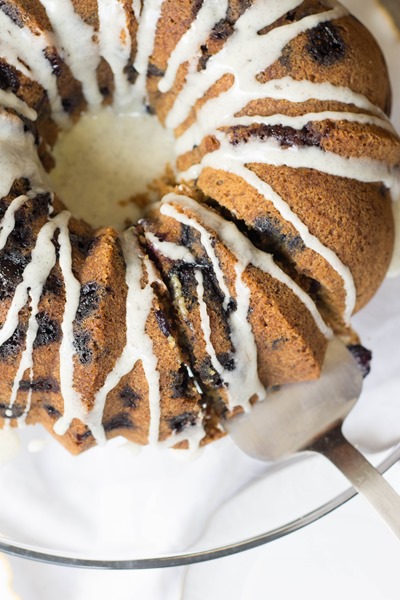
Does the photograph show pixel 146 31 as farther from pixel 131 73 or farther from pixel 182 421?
pixel 182 421

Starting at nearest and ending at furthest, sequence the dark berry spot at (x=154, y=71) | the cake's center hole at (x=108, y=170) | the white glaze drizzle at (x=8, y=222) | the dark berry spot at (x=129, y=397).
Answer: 1. the white glaze drizzle at (x=8, y=222)
2. the dark berry spot at (x=129, y=397)
3. the dark berry spot at (x=154, y=71)
4. the cake's center hole at (x=108, y=170)

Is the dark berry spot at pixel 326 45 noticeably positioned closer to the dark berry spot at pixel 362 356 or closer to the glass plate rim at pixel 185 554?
the dark berry spot at pixel 362 356

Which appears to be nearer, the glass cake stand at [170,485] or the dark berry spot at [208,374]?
the dark berry spot at [208,374]

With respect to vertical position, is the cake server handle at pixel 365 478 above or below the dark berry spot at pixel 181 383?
below

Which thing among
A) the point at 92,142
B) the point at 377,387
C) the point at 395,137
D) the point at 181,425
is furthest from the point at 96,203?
the point at 377,387

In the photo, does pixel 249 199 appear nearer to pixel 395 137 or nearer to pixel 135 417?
pixel 395 137

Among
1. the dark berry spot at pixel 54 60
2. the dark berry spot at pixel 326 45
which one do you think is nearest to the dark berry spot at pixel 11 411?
the dark berry spot at pixel 54 60

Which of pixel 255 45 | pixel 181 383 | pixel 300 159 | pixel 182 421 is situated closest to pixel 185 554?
pixel 182 421
